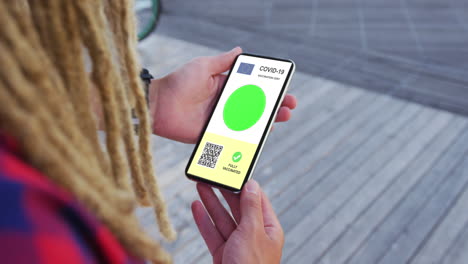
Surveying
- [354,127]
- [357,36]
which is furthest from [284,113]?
[357,36]

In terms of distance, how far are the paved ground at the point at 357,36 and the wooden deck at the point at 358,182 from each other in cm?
20

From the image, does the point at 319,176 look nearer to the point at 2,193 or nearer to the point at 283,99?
the point at 283,99

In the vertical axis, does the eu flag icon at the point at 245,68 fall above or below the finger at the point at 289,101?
above

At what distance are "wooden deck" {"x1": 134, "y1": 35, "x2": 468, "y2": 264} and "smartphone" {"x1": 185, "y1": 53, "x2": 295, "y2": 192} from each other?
25.1 inches

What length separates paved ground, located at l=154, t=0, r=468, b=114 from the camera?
7.94ft

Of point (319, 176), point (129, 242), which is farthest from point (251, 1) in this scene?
point (129, 242)

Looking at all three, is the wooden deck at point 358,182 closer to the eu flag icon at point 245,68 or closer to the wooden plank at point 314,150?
the wooden plank at point 314,150

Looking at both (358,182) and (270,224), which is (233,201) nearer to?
(270,224)

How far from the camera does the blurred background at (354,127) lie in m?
1.58

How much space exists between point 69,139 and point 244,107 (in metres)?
0.72

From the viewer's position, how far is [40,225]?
262 millimetres

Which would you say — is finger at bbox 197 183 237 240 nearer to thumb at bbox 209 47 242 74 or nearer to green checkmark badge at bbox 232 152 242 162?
green checkmark badge at bbox 232 152 242 162

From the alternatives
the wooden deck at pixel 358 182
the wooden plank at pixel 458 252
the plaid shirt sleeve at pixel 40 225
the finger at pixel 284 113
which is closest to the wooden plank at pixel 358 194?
the wooden deck at pixel 358 182

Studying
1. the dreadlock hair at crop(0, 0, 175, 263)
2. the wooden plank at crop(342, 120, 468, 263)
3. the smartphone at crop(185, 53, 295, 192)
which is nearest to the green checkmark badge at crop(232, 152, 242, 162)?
the smartphone at crop(185, 53, 295, 192)
